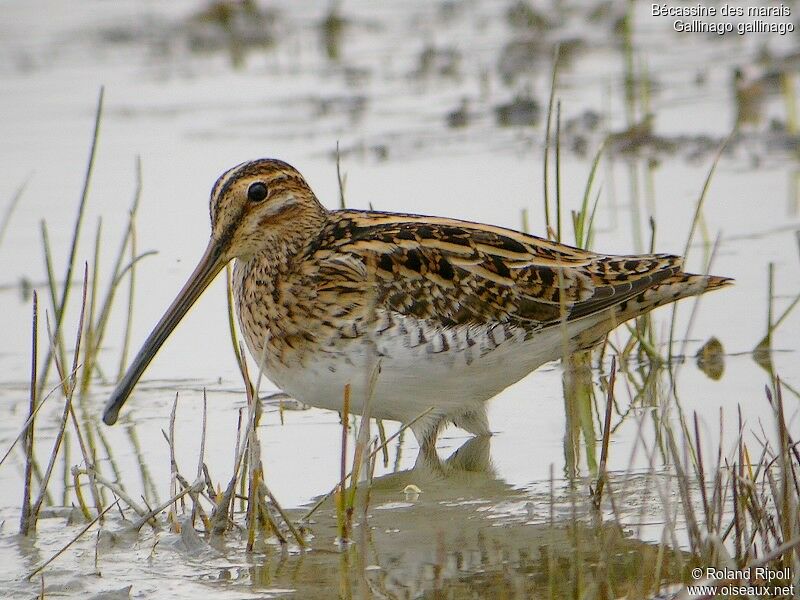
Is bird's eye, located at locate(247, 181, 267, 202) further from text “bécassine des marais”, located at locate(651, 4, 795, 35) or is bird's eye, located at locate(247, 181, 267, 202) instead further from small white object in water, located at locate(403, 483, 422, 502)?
text “bécassine des marais”, located at locate(651, 4, 795, 35)

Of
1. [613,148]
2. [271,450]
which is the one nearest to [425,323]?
[271,450]

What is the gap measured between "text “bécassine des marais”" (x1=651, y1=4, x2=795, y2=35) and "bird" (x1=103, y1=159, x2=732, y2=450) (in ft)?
25.4

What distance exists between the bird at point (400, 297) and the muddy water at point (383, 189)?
1.22ft

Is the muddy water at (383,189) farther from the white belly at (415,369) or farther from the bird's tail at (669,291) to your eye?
the bird's tail at (669,291)

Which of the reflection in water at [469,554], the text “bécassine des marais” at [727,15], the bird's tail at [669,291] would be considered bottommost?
the reflection in water at [469,554]

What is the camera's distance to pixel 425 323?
5.59 meters

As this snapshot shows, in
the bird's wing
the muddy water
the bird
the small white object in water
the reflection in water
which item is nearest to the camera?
the reflection in water

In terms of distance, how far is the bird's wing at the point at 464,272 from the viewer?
567cm

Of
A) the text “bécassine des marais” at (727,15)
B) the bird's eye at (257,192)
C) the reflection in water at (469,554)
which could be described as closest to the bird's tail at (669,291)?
the reflection in water at (469,554)

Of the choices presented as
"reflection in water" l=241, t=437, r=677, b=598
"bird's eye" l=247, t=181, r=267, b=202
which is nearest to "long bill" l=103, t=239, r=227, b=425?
"bird's eye" l=247, t=181, r=267, b=202

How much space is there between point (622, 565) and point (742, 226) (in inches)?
166

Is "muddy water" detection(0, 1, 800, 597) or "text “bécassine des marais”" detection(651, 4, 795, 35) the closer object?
"muddy water" detection(0, 1, 800, 597)

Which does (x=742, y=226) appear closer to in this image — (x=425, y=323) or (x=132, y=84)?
(x=425, y=323)

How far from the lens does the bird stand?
5.54 m
